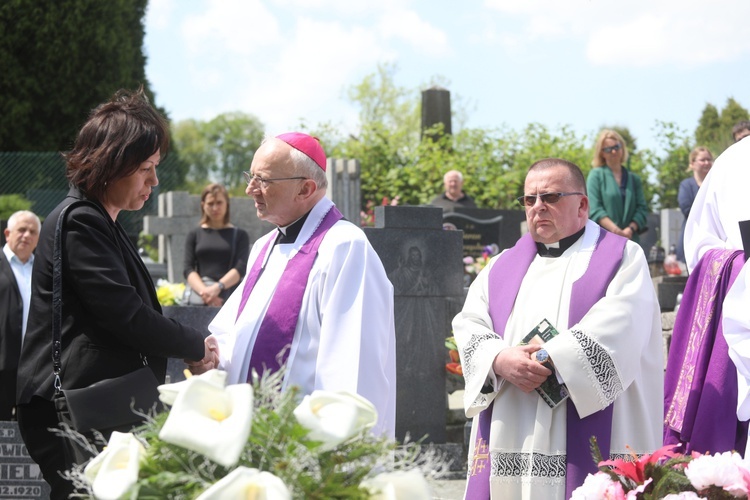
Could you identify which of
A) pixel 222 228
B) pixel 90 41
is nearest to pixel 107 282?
pixel 222 228

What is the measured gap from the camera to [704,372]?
4.52 m

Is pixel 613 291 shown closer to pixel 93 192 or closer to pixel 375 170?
pixel 93 192

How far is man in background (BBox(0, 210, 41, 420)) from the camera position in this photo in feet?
23.3

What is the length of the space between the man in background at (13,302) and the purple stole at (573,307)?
396 cm

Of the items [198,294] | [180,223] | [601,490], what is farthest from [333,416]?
[180,223]

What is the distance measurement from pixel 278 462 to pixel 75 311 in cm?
177

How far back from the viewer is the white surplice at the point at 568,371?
396 centimetres

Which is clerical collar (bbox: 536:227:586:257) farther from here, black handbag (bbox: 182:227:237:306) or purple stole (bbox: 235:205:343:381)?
black handbag (bbox: 182:227:237:306)

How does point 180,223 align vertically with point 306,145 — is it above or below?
below

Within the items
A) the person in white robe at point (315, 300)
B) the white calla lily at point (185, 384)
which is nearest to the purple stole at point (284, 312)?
the person in white robe at point (315, 300)

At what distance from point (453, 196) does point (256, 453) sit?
12.8m

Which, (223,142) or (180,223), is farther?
(223,142)

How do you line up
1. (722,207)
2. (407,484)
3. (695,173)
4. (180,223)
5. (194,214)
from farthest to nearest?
(194,214), (180,223), (695,173), (722,207), (407,484)

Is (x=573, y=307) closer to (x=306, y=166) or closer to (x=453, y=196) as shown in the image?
(x=306, y=166)
